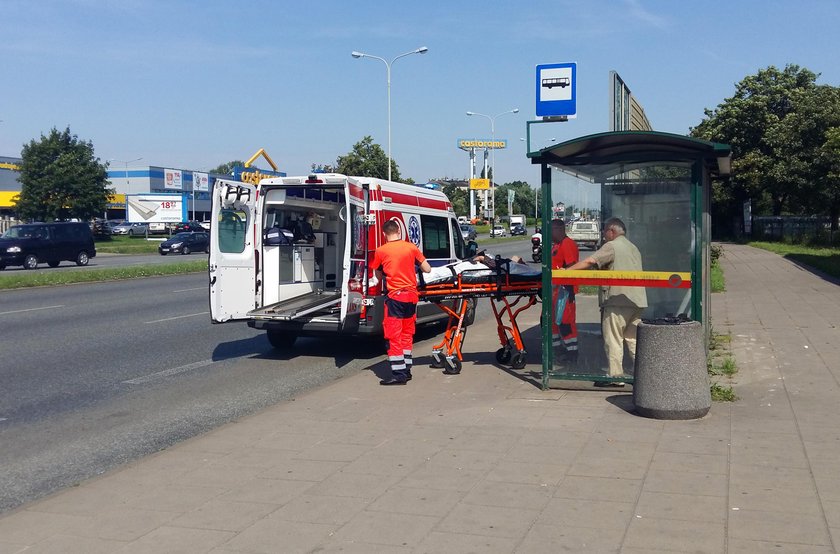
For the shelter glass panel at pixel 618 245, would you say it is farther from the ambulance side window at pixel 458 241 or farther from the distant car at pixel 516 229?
the distant car at pixel 516 229

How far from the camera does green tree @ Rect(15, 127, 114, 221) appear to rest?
6444 centimetres

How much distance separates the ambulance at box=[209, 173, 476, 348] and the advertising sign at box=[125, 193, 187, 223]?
213 ft

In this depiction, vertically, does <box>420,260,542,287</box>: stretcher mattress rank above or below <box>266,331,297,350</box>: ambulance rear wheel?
above

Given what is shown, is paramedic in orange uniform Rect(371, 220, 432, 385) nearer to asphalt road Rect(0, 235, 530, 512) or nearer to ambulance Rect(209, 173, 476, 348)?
asphalt road Rect(0, 235, 530, 512)

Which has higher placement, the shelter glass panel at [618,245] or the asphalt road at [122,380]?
the shelter glass panel at [618,245]

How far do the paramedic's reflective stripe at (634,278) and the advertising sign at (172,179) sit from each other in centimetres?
9571

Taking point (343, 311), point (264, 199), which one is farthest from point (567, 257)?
point (264, 199)

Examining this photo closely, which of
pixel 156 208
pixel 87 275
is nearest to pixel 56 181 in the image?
pixel 156 208

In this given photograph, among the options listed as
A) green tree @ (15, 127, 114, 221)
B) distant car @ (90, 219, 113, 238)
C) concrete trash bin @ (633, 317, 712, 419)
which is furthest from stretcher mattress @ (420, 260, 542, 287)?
distant car @ (90, 219, 113, 238)

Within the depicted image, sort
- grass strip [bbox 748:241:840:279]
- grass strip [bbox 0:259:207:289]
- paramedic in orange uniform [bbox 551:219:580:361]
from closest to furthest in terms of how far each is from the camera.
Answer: paramedic in orange uniform [bbox 551:219:580:361], grass strip [bbox 0:259:207:289], grass strip [bbox 748:241:840:279]

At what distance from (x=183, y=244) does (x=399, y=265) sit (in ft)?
132

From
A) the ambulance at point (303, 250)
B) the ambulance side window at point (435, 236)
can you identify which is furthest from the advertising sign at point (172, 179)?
the ambulance at point (303, 250)

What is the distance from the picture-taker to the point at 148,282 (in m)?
26.9

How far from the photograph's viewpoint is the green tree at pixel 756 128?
5244 centimetres
